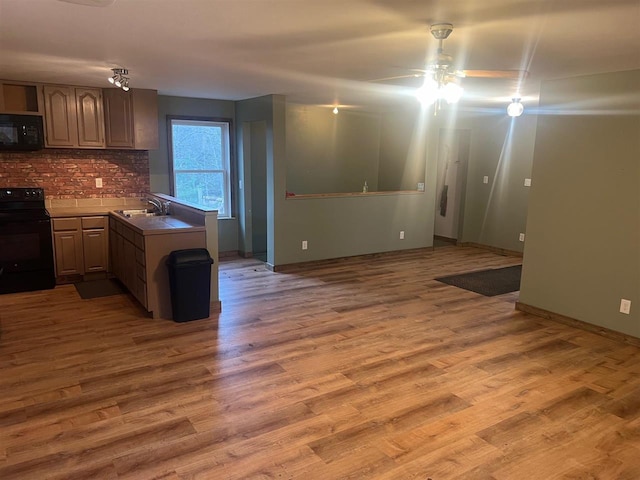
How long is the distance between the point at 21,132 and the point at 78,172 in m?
0.79

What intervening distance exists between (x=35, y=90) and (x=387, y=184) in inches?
210

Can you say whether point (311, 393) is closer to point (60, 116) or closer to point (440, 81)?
point (440, 81)

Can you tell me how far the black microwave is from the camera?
195 inches

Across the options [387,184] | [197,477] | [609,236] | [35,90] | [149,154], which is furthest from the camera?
[387,184]

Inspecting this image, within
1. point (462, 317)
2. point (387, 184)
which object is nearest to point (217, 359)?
point (462, 317)

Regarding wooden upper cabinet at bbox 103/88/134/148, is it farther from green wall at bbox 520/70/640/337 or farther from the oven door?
green wall at bbox 520/70/640/337

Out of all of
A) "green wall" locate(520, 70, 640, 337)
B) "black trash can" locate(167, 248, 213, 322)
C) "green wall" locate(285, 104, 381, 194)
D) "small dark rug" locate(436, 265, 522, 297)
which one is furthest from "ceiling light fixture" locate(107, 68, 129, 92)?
"small dark rug" locate(436, 265, 522, 297)

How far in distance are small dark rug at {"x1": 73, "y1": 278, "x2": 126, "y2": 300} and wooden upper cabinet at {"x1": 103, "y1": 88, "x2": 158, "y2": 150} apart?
65.2 inches

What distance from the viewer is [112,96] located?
5496 millimetres

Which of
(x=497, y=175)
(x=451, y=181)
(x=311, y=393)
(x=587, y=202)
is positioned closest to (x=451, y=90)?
(x=587, y=202)

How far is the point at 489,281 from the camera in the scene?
233 inches

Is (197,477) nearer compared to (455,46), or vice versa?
(197,477)

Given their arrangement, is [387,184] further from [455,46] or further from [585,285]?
[455,46]

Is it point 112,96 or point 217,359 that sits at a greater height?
point 112,96
